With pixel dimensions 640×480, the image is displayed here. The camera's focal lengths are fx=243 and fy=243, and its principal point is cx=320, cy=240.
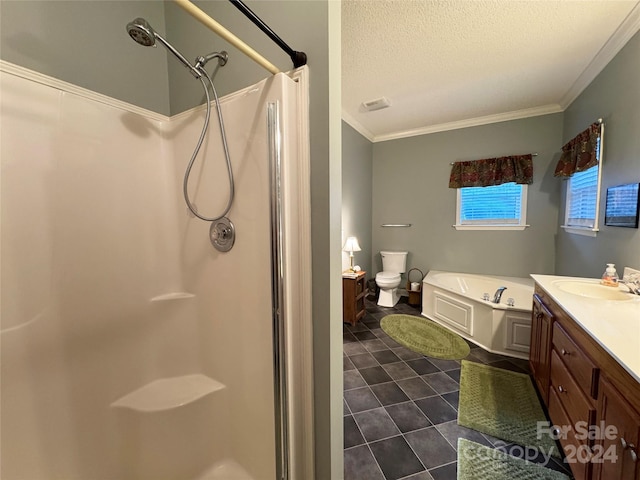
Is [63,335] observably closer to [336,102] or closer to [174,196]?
[174,196]

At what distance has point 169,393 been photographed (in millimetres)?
1347

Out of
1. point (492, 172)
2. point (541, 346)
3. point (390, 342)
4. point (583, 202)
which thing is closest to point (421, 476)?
point (541, 346)

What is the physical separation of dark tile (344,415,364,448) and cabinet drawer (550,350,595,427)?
111 cm

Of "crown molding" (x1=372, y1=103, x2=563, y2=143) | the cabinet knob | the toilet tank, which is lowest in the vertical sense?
the cabinet knob

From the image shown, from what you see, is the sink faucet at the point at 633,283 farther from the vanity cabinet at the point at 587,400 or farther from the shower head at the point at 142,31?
the shower head at the point at 142,31

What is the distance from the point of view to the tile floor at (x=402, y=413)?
4.45 ft

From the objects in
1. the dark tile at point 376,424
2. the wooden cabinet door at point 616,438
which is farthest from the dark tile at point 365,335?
the wooden cabinet door at point 616,438

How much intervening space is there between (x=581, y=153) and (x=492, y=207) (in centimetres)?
120

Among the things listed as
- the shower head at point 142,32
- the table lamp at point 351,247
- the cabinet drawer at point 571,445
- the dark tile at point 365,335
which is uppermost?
the shower head at point 142,32

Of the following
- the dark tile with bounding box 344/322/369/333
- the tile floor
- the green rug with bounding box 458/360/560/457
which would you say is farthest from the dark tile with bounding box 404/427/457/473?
the dark tile with bounding box 344/322/369/333

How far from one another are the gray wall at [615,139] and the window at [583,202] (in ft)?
0.26

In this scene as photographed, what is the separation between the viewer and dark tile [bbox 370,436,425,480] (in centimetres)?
132

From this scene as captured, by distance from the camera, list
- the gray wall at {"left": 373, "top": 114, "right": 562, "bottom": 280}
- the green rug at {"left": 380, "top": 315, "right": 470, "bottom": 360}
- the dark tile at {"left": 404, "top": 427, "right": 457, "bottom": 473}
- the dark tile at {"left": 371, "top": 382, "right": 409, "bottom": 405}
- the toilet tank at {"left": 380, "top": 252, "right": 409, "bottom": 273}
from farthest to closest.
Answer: the toilet tank at {"left": 380, "top": 252, "right": 409, "bottom": 273} → the gray wall at {"left": 373, "top": 114, "right": 562, "bottom": 280} → the green rug at {"left": 380, "top": 315, "right": 470, "bottom": 360} → the dark tile at {"left": 371, "top": 382, "right": 409, "bottom": 405} → the dark tile at {"left": 404, "top": 427, "right": 457, "bottom": 473}

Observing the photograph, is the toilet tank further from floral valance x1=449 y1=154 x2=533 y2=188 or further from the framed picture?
the framed picture
